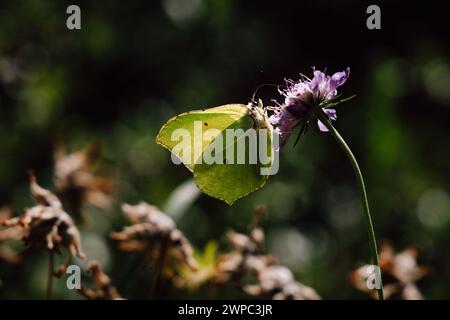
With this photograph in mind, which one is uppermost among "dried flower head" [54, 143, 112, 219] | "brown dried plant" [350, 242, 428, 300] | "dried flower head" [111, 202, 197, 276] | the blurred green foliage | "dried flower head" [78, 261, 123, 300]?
the blurred green foliage

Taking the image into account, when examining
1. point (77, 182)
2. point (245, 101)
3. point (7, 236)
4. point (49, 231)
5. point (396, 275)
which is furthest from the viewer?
point (245, 101)

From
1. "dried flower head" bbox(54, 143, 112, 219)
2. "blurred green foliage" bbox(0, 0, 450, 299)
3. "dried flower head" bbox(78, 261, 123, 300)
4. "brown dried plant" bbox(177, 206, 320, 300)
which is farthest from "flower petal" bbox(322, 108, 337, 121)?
"blurred green foliage" bbox(0, 0, 450, 299)

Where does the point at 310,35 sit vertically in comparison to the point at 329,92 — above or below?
above

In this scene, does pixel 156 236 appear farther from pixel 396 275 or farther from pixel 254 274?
pixel 396 275

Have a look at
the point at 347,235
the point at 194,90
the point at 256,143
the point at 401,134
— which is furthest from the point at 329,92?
the point at 194,90

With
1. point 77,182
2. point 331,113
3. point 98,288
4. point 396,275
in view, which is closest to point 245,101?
point 77,182

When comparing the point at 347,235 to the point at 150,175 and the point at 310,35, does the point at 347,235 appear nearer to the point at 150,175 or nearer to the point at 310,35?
the point at 150,175

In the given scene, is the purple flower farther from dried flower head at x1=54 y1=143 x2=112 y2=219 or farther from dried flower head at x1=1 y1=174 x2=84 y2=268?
dried flower head at x1=54 y1=143 x2=112 y2=219
